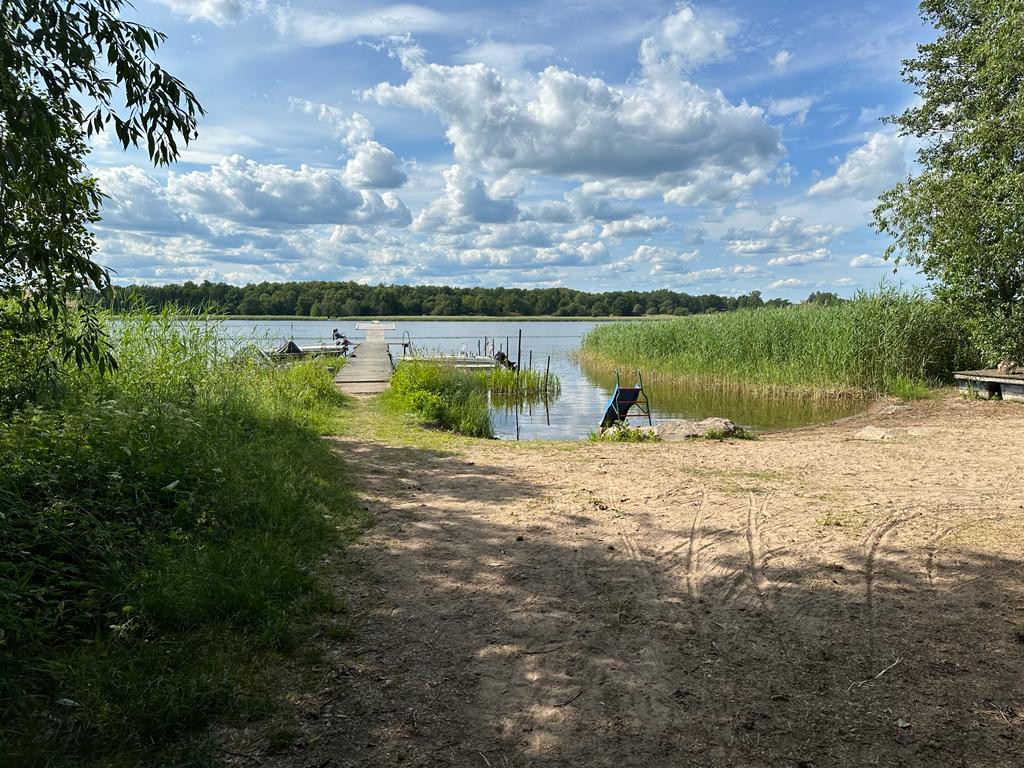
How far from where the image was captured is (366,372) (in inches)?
835

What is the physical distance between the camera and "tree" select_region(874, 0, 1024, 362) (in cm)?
1321

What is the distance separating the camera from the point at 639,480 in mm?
7473

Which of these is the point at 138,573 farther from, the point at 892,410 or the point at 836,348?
the point at 836,348

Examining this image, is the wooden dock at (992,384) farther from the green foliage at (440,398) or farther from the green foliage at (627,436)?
the green foliage at (440,398)

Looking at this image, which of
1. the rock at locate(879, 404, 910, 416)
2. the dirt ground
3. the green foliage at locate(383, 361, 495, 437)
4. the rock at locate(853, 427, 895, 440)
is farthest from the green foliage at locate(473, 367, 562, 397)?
the dirt ground

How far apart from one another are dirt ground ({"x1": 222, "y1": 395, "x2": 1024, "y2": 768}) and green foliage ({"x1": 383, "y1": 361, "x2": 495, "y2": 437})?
6.55 m

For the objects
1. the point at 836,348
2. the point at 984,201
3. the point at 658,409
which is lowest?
the point at 658,409

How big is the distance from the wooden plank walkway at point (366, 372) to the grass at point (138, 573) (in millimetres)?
11029

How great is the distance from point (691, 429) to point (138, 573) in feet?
30.0

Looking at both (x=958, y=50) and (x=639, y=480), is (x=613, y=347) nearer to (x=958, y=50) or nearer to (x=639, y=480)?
(x=958, y=50)

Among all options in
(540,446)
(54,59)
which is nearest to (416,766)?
(54,59)

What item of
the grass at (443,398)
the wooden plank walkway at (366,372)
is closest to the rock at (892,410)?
the grass at (443,398)

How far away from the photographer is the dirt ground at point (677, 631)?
278cm

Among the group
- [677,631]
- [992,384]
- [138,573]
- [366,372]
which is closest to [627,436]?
[677,631]
